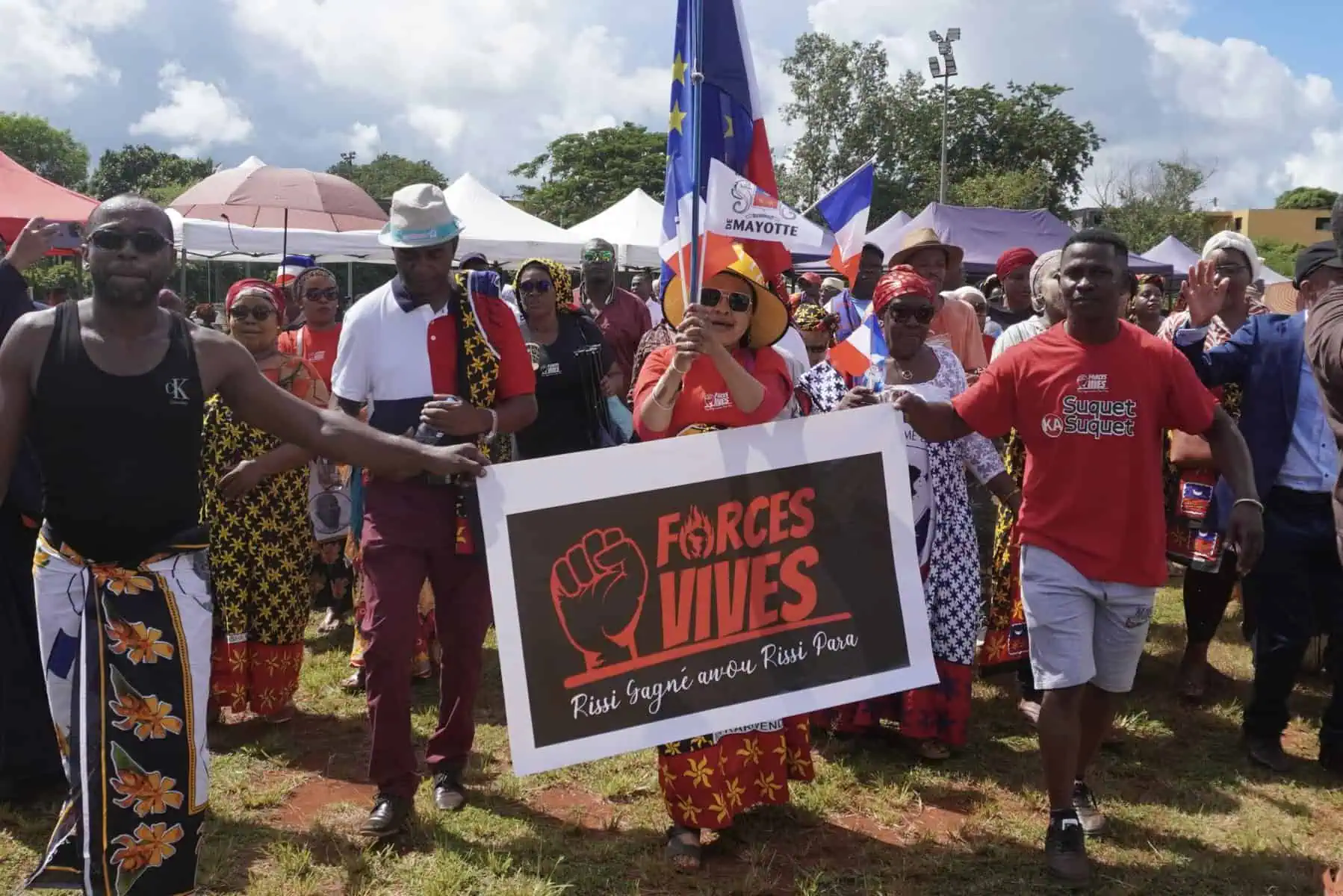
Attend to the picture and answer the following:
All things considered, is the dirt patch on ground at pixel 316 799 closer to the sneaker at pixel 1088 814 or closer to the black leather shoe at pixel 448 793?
the black leather shoe at pixel 448 793

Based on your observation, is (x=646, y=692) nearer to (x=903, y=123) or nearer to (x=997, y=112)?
(x=903, y=123)

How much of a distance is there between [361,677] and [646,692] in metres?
2.56

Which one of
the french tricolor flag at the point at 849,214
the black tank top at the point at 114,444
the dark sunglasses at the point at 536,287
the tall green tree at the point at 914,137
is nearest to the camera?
the black tank top at the point at 114,444

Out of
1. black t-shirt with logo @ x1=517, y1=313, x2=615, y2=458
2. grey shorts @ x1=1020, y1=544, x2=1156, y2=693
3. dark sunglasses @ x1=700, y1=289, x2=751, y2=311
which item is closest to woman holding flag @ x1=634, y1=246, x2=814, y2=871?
dark sunglasses @ x1=700, y1=289, x2=751, y2=311

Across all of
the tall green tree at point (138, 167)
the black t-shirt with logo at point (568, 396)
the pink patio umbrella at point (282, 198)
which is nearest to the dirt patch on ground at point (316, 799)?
the black t-shirt with logo at point (568, 396)

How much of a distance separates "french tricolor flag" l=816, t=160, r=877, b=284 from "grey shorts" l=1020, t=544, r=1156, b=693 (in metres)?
1.45

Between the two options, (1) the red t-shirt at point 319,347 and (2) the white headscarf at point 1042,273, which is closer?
(2) the white headscarf at point 1042,273

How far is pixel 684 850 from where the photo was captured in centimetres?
357

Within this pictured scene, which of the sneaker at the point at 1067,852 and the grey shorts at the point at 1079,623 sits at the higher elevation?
the grey shorts at the point at 1079,623

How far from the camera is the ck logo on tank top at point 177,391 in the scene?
2652 mm

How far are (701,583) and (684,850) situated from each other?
0.92 m

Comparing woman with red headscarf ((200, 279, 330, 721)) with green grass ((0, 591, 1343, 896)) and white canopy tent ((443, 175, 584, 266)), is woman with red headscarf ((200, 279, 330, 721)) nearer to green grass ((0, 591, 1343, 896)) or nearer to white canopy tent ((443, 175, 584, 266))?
green grass ((0, 591, 1343, 896))

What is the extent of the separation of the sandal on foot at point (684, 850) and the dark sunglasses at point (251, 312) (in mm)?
2868

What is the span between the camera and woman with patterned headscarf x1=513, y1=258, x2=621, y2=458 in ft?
18.1
